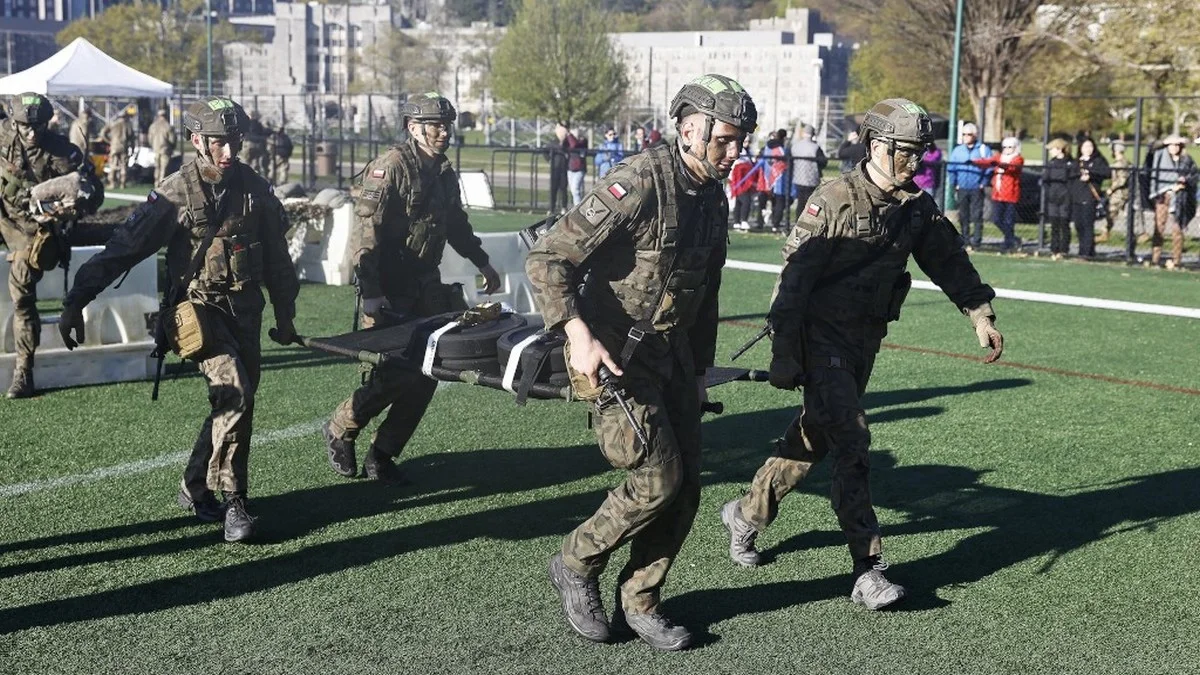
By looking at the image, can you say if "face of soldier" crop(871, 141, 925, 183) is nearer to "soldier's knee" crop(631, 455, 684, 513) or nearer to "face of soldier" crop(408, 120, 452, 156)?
"soldier's knee" crop(631, 455, 684, 513)

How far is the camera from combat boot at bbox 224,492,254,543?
636 centimetres

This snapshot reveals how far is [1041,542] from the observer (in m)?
6.63

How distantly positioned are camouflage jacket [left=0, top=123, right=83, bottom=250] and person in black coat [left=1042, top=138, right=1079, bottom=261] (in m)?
14.8

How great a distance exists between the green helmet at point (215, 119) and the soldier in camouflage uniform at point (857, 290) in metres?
2.54

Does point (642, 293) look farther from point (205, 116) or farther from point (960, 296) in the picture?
point (205, 116)

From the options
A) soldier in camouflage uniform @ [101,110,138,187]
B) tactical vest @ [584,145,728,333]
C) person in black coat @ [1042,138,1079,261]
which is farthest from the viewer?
soldier in camouflage uniform @ [101,110,138,187]

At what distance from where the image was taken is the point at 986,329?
19.7 ft

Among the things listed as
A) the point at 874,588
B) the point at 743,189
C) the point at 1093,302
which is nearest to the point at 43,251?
the point at 874,588

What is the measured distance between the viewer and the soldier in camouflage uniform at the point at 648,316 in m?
4.88

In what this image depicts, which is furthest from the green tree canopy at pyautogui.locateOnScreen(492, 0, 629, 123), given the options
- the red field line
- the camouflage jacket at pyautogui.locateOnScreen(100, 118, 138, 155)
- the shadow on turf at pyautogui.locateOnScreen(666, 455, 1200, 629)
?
the shadow on turf at pyautogui.locateOnScreen(666, 455, 1200, 629)

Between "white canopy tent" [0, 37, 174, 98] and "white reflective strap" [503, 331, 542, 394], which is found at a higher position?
"white canopy tent" [0, 37, 174, 98]

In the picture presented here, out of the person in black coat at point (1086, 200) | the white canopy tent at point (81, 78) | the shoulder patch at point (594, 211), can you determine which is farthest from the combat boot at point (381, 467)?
the white canopy tent at point (81, 78)

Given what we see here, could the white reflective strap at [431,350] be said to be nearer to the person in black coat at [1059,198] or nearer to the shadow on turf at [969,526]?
the shadow on turf at [969,526]

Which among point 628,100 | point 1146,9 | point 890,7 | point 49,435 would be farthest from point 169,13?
point 49,435
